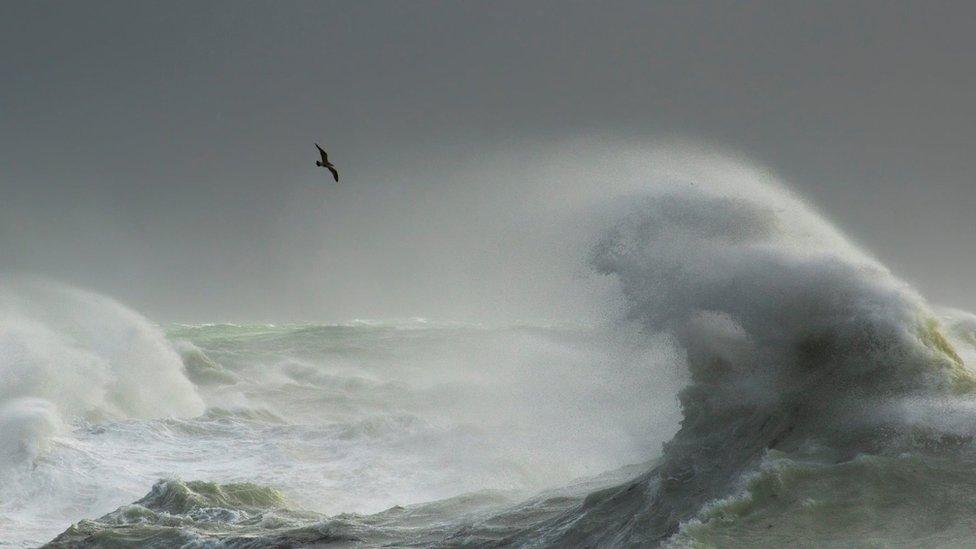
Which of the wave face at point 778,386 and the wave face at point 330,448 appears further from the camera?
the wave face at point 330,448

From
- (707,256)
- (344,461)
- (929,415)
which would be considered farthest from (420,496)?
(929,415)

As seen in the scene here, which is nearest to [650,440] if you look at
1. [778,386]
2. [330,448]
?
[778,386]

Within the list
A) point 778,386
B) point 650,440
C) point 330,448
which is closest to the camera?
point 778,386

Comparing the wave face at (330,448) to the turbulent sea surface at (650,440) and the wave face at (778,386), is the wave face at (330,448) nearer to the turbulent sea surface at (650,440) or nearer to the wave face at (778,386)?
the turbulent sea surface at (650,440)

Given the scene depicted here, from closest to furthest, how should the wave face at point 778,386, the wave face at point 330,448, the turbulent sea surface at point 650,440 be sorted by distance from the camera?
the wave face at point 778,386
the turbulent sea surface at point 650,440
the wave face at point 330,448

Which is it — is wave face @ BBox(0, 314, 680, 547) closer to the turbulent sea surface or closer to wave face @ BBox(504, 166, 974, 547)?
the turbulent sea surface

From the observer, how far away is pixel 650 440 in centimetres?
1453

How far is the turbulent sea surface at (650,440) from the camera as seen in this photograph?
26.7ft

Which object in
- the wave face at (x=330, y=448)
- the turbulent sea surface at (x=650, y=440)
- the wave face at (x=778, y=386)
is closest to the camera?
the wave face at (x=778, y=386)

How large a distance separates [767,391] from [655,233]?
348 centimetres

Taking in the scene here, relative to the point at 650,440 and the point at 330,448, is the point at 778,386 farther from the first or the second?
the point at 330,448

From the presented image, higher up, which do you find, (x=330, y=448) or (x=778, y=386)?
(x=330, y=448)

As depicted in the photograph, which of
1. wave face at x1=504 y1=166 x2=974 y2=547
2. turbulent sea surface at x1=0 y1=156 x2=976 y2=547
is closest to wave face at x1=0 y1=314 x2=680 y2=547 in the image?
turbulent sea surface at x1=0 y1=156 x2=976 y2=547

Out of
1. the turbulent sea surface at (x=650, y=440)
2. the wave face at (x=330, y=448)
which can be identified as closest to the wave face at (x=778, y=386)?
the turbulent sea surface at (x=650, y=440)
